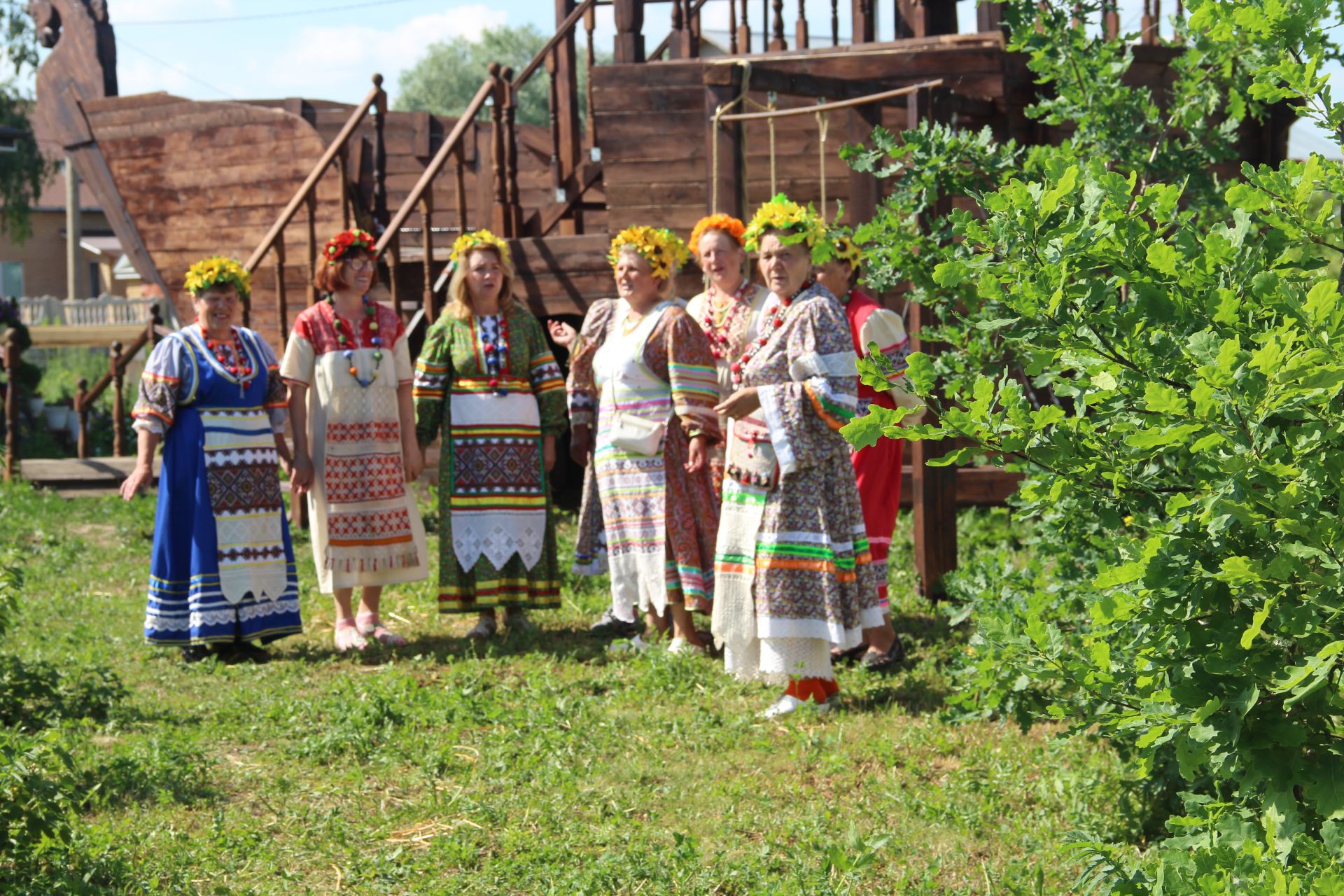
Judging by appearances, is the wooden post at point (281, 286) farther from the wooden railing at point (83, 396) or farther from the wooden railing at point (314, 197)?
the wooden railing at point (83, 396)

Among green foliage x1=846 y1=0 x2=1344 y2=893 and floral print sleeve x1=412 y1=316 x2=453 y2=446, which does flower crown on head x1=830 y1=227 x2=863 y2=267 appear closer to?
floral print sleeve x1=412 y1=316 x2=453 y2=446

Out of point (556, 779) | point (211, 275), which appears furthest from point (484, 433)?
point (556, 779)

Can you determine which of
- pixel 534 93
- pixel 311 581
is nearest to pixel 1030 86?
pixel 311 581

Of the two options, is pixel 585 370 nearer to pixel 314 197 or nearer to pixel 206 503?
pixel 206 503

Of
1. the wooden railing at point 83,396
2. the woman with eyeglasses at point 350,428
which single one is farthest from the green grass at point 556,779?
the wooden railing at point 83,396

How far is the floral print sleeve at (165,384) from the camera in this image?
6469 millimetres

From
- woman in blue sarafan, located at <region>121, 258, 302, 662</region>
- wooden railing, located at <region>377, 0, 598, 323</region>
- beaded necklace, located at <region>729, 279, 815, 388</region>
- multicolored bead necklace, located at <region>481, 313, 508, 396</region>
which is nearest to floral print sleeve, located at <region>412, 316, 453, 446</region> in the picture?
multicolored bead necklace, located at <region>481, 313, 508, 396</region>

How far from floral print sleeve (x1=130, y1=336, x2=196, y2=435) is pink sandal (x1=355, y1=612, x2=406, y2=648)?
1.29m

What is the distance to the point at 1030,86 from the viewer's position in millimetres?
8992

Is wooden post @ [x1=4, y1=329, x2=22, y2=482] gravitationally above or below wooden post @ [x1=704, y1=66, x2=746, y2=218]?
below

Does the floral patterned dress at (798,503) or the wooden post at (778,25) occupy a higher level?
the wooden post at (778,25)

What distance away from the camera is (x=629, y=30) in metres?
10.5

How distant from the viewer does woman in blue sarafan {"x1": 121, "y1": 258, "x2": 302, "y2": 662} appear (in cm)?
651

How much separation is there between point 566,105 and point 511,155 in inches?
53.5
